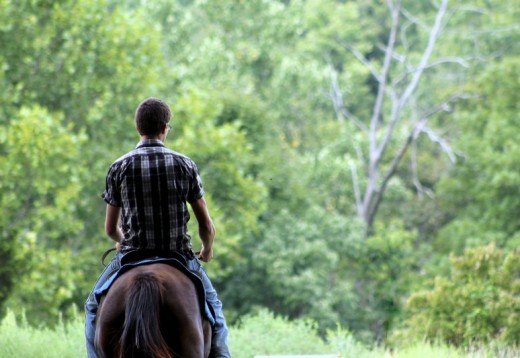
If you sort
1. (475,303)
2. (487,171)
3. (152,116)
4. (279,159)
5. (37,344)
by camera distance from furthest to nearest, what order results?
(487,171) → (279,159) → (475,303) → (37,344) → (152,116)

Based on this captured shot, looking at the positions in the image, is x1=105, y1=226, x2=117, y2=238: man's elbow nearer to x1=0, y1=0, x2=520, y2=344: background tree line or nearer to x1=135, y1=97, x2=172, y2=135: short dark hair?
x1=135, y1=97, x2=172, y2=135: short dark hair

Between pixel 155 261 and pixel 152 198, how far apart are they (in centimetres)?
34

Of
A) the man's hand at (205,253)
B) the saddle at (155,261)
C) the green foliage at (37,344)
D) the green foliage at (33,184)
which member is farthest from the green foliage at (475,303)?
the green foliage at (33,184)

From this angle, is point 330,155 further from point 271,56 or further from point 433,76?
point 433,76

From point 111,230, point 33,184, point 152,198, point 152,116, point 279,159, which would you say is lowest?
point 279,159

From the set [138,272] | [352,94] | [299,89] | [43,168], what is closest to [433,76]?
[352,94]

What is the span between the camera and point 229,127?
29.2 m

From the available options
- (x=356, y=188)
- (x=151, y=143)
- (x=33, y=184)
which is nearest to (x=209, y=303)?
(x=151, y=143)

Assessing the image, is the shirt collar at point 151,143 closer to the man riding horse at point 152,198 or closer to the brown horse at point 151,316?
the man riding horse at point 152,198

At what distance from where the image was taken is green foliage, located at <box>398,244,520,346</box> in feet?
48.4

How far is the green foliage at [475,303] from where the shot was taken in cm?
1476

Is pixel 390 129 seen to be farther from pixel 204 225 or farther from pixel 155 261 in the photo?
pixel 155 261

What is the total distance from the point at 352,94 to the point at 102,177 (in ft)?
89.4

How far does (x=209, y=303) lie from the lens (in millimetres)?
5844
